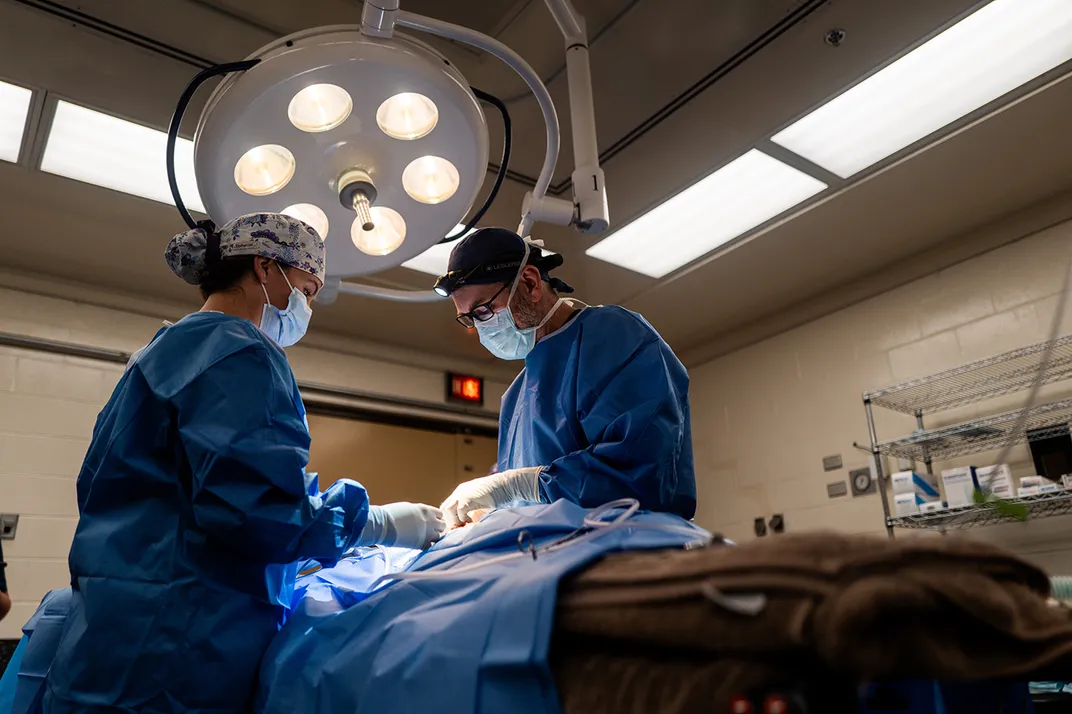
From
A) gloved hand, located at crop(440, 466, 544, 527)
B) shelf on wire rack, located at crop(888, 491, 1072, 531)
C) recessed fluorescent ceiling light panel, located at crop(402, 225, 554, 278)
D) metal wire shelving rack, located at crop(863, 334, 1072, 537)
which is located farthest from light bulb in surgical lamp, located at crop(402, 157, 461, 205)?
metal wire shelving rack, located at crop(863, 334, 1072, 537)

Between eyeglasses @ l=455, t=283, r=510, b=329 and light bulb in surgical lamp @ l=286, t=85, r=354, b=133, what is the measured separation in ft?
2.04

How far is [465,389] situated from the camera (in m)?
4.46

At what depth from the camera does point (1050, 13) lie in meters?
2.17

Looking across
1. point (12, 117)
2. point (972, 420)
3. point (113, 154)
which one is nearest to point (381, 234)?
point (113, 154)

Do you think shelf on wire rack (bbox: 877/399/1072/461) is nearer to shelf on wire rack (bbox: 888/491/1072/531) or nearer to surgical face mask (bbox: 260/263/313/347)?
shelf on wire rack (bbox: 888/491/1072/531)

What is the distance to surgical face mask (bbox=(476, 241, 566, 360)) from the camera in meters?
1.91

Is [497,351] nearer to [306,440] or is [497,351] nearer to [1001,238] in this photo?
[306,440]

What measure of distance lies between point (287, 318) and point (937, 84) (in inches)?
82.5

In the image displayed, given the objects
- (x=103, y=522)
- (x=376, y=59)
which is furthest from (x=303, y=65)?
(x=103, y=522)

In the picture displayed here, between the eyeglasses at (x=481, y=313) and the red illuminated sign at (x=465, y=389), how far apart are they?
2458 mm

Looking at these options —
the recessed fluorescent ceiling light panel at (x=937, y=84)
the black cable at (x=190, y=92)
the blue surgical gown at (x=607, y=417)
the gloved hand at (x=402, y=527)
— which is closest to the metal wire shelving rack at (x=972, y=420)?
the recessed fluorescent ceiling light panel at (x=937, y=84)

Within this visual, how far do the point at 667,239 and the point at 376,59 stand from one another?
2.10 m

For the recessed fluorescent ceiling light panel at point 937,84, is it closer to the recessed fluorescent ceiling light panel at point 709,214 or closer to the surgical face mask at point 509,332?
the recessed fluorescent ceiling light panel at point 709,214

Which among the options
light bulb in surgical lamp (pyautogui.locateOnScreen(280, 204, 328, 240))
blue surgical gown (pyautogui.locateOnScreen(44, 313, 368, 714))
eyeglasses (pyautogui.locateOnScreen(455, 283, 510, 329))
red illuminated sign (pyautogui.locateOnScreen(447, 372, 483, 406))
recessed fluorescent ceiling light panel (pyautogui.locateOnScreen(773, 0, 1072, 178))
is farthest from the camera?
red illuminated sign (pyautogui.locateOnScreen(447, 372, 483, 406))
